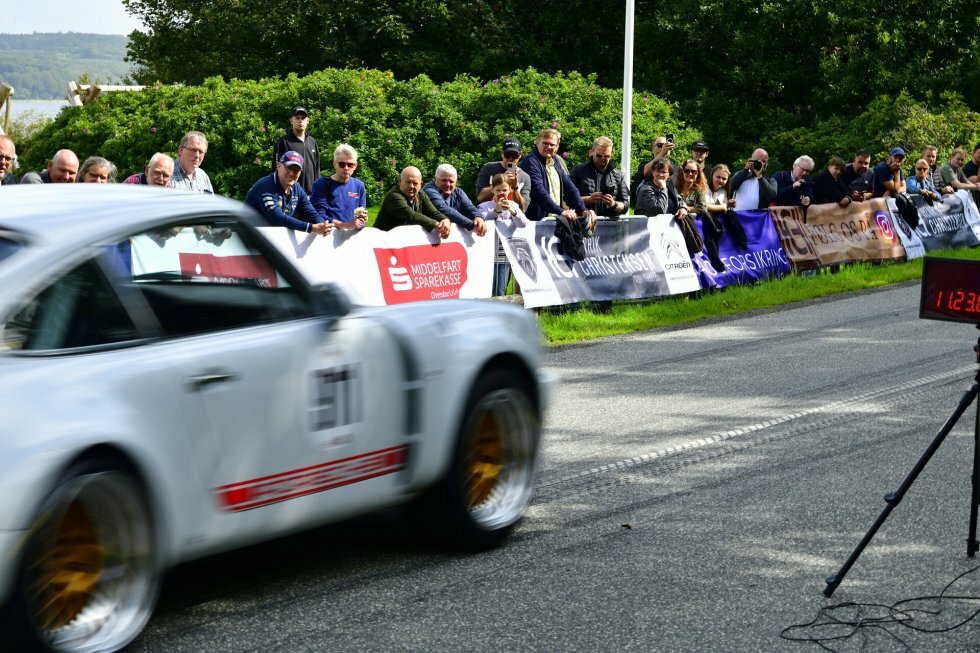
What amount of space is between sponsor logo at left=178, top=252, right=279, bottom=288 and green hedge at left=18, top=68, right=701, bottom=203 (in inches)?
954

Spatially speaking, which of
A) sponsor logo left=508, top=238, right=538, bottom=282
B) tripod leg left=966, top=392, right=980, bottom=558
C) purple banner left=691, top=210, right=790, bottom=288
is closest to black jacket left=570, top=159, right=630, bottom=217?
purple banner left=691, top=210, right=790, bottom=288

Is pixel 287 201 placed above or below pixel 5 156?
below

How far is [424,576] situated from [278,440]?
3.40 ft

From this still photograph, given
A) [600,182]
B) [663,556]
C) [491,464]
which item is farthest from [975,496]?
[600,182]

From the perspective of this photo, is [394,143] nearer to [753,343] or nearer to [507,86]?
[507,86]

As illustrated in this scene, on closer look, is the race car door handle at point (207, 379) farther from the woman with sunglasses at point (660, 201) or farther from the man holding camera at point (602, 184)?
the woman with sunglasses at point (660, 201)

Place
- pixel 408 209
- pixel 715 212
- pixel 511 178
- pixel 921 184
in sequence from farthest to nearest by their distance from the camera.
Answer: pixel 921 184 → pixel 715 212 → pixel 511 178 → pixel 408 209

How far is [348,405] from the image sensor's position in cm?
569

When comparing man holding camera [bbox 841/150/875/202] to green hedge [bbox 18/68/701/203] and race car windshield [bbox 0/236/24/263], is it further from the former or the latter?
race car windshield [bbox 0/236/24/263]

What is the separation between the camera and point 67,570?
4531 millimetres

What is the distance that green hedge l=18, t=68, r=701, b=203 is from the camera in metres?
30.0

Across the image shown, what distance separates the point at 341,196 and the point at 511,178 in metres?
Answer: 2.42

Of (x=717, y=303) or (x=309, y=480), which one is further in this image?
(x=717, y=303)

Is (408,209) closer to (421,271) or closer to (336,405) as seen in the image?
(421,271)
